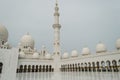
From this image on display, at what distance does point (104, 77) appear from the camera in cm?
1395

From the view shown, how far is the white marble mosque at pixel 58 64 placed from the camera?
1650 cm

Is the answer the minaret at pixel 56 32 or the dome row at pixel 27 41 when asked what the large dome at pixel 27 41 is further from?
the minaret at pixel 56 32

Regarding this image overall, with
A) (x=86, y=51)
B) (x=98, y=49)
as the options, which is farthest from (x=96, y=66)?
(x=86, y=51)

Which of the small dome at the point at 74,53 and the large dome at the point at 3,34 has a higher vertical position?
the large dome at the point at 3,34

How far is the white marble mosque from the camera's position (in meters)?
16.5

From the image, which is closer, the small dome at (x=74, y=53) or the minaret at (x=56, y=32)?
the minaret at (x=56, y=32)

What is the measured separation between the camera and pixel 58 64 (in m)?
21.7

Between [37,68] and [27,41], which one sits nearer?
[37,68]

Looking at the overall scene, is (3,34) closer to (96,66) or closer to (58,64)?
(58,64)

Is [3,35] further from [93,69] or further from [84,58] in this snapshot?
[93,69]

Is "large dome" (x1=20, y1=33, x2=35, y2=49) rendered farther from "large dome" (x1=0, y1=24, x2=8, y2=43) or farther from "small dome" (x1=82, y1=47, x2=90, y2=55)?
"small dome" (x1=82, y1=47, x2=90, y2=55)

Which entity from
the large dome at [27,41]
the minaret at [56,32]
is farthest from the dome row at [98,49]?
the large dome at [27,41]

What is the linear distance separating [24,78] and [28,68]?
573 cm

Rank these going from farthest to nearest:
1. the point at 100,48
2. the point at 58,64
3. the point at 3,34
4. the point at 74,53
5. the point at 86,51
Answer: the point at 3,34 → the point at 74,53 → the point at 86,51 → the point at 58,64 → the point at 100,48
